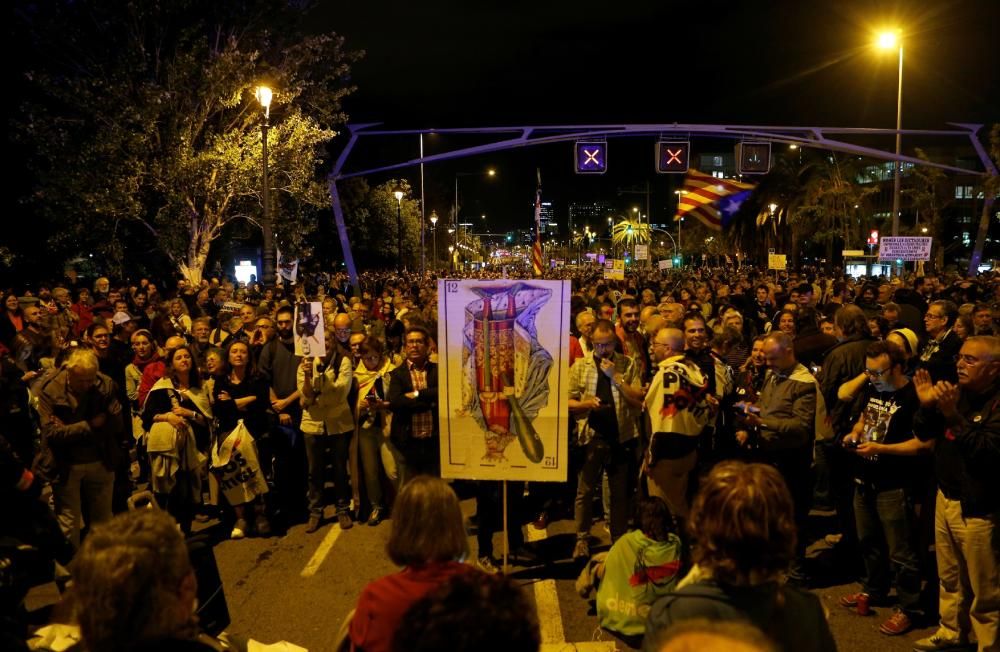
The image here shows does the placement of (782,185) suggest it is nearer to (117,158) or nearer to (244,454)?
(117,158)

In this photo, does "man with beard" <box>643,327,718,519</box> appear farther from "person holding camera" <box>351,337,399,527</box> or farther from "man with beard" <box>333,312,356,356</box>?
"man with beard" <box>333,312,356,356</box>

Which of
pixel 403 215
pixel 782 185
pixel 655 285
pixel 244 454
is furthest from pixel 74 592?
pixel 782 185

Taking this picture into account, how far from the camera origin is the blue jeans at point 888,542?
Result: 4.96 metres

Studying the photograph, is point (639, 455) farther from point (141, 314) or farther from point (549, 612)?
point (141, 314)

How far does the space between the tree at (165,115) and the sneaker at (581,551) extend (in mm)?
16347

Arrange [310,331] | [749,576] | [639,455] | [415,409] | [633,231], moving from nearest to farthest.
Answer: [749,576] < [415,409] < [639,455] < [310,331] < [633,231]

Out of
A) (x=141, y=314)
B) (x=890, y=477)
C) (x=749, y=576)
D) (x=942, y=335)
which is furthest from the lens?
(x=141, y=314)

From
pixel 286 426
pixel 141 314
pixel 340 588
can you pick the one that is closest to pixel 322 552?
pixel 340 588

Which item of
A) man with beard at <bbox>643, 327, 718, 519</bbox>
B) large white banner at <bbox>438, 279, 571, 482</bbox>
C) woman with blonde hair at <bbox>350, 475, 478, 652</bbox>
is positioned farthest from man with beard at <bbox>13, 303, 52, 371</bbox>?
woman with blonde hair at <bbox>350, 475, 478, 652</bbox>

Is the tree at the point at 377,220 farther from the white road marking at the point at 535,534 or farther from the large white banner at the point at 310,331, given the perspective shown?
the white road marking at the point at 535,534

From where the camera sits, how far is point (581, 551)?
6.25 m

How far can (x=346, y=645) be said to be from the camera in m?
2.59

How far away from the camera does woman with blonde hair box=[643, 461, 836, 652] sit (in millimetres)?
2275

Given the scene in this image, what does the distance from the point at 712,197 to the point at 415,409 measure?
721 inches
